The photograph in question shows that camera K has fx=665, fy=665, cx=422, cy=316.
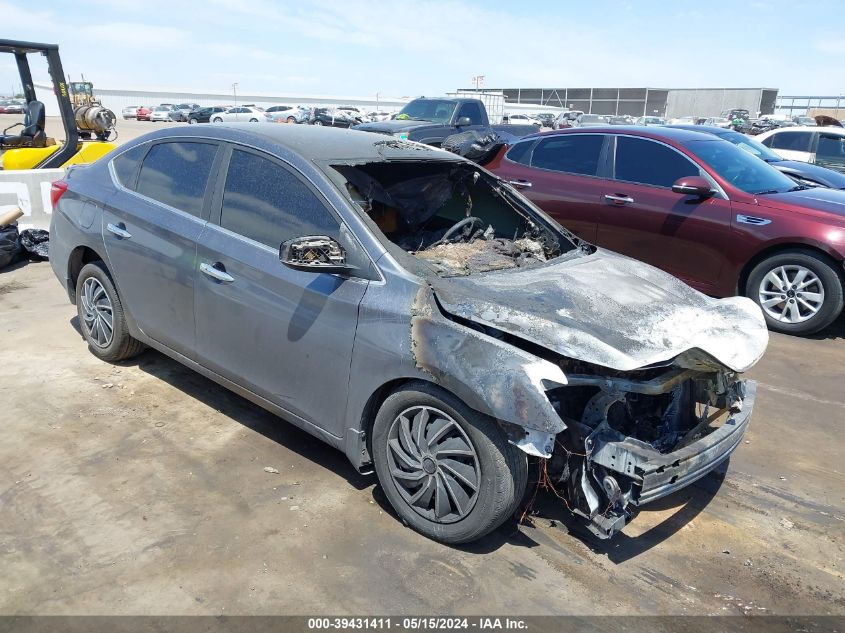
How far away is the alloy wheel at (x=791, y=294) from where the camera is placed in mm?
6008

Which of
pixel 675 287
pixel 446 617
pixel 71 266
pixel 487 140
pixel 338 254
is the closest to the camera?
pixel 446 617

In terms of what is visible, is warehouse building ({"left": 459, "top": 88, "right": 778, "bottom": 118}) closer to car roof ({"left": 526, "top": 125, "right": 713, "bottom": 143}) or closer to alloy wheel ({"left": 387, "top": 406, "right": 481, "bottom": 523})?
car roof ({"left": 526, "top": 125, "right": 713, "bottom": 143})

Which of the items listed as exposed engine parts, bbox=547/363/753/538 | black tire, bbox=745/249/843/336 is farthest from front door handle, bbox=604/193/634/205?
exposed engine parts, bbox=547/363/753/538

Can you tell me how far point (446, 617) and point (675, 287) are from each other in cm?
215

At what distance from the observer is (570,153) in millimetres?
7258

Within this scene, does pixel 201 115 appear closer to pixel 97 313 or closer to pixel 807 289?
pixel 97 313

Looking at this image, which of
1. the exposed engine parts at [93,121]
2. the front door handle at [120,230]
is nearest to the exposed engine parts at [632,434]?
the front door handle at [120,230]

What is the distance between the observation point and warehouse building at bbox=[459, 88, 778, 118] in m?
55.1

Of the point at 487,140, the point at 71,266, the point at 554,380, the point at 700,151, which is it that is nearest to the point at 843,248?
the point at 700,151

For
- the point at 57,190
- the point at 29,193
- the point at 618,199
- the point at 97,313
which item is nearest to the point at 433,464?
the point at 97,313

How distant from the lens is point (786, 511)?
3516 mm

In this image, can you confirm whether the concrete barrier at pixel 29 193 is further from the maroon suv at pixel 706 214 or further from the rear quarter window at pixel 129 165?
the maroon suv at pixel 706 214

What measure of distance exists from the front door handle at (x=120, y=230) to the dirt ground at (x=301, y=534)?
1052 mm

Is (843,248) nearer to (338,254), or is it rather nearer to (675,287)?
(675,287)
